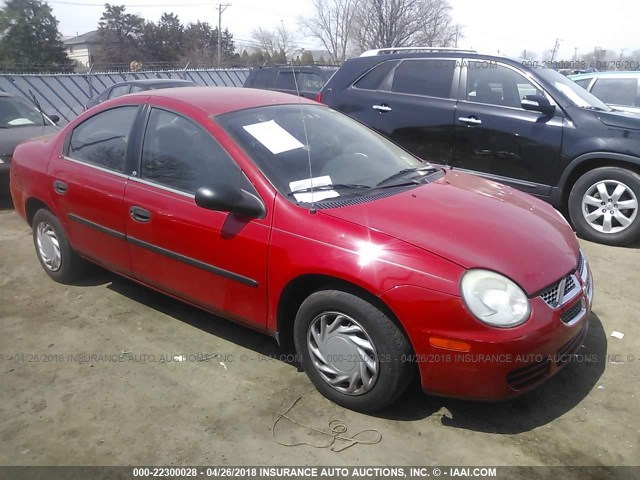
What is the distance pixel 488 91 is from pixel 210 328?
395 cm

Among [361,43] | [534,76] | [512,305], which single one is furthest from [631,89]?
[361,43]

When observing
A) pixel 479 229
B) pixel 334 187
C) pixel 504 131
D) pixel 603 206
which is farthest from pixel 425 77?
pixel 479 229

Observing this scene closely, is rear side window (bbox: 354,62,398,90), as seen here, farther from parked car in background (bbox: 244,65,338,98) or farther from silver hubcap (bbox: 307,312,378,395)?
silver hubcap (bbox: 307,312,378,395)

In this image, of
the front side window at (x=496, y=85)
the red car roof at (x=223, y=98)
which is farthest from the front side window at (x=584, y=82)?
the red car roof at (x=223, y=98)

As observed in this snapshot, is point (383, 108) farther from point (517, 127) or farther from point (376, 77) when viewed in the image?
point (517, 127)

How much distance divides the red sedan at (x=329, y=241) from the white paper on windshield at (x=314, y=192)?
0.01 metres

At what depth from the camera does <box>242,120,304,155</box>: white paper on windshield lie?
123 inches

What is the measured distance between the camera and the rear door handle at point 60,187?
3.91 metres

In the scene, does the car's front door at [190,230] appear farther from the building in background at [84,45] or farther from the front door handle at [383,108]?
the building in background at [84,45]

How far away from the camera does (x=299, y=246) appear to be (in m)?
2.70

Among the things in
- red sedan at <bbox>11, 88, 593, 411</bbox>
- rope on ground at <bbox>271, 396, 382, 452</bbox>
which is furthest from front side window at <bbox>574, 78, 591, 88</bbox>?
rope on ground at <bbox>271, 396, 382, 452</bbox>

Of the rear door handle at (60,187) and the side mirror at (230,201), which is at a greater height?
the side mirror at (230,201)

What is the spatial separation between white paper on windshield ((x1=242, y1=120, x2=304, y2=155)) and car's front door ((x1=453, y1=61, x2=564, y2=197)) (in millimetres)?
3035

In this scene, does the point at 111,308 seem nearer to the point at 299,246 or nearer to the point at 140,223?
the point at 140,223
